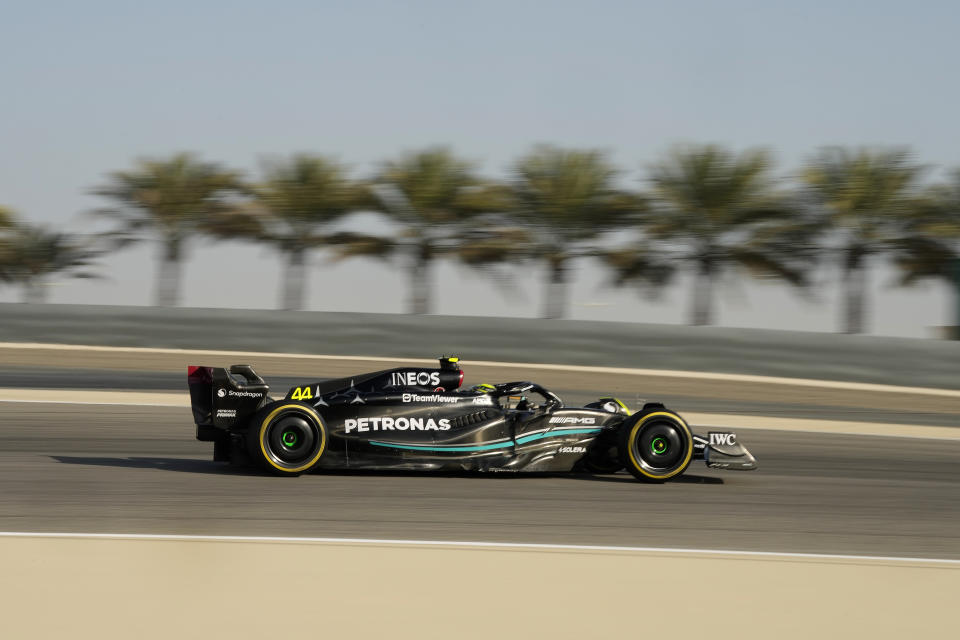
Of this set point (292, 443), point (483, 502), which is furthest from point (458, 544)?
point (292, 443)

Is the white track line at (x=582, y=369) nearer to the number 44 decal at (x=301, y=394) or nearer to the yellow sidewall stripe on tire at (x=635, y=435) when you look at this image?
the yellow sidewall stripe on tire at (x=635, y=435)

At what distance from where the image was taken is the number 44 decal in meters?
9.77

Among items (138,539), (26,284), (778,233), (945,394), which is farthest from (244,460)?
(26,284)

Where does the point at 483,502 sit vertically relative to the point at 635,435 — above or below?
below

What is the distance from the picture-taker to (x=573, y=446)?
9.88 metres

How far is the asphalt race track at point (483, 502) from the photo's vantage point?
25.6ft

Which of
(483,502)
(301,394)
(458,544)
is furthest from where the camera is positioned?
(301,394)

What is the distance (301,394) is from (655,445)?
314 cm

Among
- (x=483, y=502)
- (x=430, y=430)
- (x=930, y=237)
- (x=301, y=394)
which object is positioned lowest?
(x=483, y=502)

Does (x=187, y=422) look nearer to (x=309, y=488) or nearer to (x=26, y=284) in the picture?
(x=309, y=488)

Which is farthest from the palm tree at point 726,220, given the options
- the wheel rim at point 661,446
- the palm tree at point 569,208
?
the wheel rim at point 661,446

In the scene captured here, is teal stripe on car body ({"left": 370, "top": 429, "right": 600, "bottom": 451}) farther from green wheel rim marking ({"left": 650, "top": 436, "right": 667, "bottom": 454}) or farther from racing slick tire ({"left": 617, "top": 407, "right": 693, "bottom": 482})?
green wheel rim marking ({"left": 650, "top": 436, "right": 667, "bottom": 454})

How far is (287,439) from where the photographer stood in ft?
31.6

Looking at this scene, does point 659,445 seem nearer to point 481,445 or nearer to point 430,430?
point 481,445
